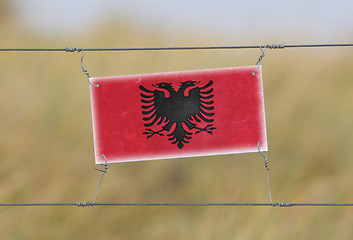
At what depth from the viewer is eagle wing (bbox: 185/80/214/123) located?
4.46 m

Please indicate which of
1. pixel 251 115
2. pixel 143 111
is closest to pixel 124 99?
pixel 143 111

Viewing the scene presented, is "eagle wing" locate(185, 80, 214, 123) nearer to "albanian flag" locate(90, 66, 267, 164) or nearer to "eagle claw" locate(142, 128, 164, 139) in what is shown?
"albanian flag" locate(90, 66, 267, 164)

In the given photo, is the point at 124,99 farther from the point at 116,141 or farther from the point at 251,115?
the point at 251,115

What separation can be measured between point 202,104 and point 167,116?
0.21 m

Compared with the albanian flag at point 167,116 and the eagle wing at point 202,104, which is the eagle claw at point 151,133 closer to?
the albanian flag at point 167,116

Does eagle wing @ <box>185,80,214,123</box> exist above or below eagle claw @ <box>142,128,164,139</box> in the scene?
above

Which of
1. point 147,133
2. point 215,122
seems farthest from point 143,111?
point 215,122

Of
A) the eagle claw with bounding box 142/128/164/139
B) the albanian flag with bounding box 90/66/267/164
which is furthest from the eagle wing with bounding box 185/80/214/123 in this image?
the eagle claw with bounding box 142/128/164/139

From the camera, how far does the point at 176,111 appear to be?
448 cm

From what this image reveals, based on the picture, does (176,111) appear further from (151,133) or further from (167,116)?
(151,133)

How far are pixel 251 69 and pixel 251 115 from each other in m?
0.26

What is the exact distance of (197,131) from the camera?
4457 mm

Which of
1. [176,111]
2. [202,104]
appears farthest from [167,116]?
[202,104]

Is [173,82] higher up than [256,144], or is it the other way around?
[173,82]
